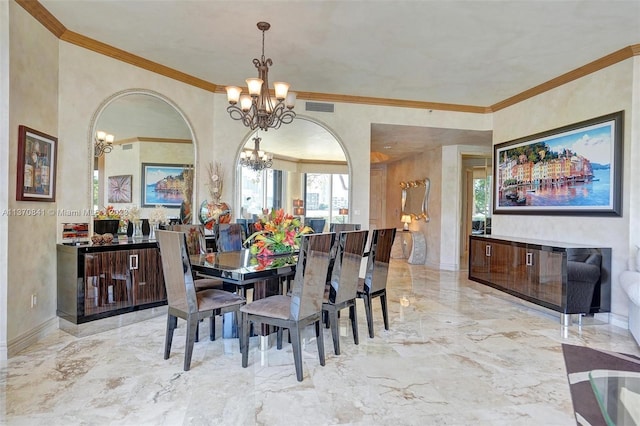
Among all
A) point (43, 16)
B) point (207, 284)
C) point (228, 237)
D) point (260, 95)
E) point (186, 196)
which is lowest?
point (207, 284)

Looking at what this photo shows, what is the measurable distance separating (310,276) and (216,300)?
0.80 metres

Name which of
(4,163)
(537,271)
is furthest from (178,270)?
(537,271)

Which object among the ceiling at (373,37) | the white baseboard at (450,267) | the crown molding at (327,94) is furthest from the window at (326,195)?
the white baseboard at (450,267)

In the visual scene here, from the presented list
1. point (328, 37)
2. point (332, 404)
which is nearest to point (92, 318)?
point (332, 404)

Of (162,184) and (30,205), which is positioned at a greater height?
(162,184)

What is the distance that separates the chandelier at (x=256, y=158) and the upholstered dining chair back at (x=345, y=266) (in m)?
2.71

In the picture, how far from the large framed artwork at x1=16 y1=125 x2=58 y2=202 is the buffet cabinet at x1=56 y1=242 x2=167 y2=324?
1.84 feet

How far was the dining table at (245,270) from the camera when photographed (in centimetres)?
257

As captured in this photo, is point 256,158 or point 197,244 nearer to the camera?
point 197,244

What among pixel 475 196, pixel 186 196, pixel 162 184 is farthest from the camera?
pixel 475 196

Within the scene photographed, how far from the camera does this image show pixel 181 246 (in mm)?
2566

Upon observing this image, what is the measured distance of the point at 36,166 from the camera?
319 cm

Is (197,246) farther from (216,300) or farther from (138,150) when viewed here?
(138,150)


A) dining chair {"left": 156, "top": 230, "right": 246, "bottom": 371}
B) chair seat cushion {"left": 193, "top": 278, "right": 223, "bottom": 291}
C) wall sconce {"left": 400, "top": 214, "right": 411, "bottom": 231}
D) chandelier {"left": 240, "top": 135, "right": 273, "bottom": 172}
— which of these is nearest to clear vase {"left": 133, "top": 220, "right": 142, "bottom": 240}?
chair seat cushion {"left": 193, "top": 278, "right": 223, "bottom": 291}
